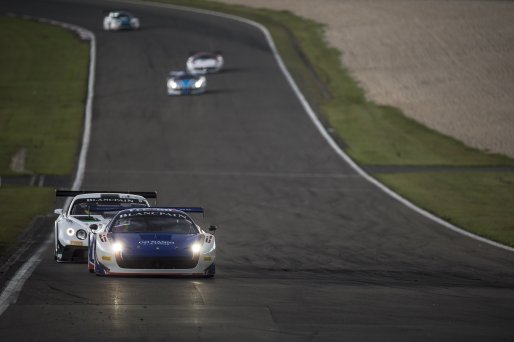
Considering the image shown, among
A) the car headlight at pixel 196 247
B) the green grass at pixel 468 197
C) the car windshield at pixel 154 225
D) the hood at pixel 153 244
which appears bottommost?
the green grass at pixel 468 197

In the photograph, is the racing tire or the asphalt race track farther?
the racing tire

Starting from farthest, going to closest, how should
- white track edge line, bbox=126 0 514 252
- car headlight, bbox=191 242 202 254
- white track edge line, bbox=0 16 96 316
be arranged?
white track edge line, bbox=126 0 514 252, car headlight, bbox=191 242 202 254, white track edge line, bbox=0 16 96 316

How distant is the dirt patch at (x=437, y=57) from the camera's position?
5822cm

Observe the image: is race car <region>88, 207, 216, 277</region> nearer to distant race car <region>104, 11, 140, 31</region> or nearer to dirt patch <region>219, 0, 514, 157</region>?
dirt patch <region>219, 0, 514, 157</region>

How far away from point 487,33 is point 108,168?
41036 millimetres

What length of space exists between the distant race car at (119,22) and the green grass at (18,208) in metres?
46.3

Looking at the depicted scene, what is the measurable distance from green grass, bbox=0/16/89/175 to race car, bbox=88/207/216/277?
24.5 m

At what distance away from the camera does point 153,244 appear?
59.8 feet

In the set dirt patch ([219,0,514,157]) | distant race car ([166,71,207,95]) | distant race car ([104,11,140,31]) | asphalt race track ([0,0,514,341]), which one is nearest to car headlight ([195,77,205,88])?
distant race car ([166,71,207,95])

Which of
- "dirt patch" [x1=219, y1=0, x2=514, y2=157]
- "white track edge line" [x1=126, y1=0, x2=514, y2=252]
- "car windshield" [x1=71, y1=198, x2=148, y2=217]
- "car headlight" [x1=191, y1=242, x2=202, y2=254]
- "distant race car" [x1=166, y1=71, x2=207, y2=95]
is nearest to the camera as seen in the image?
"car headlight" [x1=191, y1=242, x2=202, y2=254]

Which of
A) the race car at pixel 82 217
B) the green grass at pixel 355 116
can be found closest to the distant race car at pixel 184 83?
the green grass at pixel 355 116

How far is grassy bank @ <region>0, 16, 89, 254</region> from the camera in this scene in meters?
35.7

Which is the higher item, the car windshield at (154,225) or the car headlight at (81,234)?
the car windshield at (154,225)

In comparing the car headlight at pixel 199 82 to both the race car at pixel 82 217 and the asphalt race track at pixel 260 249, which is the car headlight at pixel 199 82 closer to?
the asphalt race track at pixel 260 249
